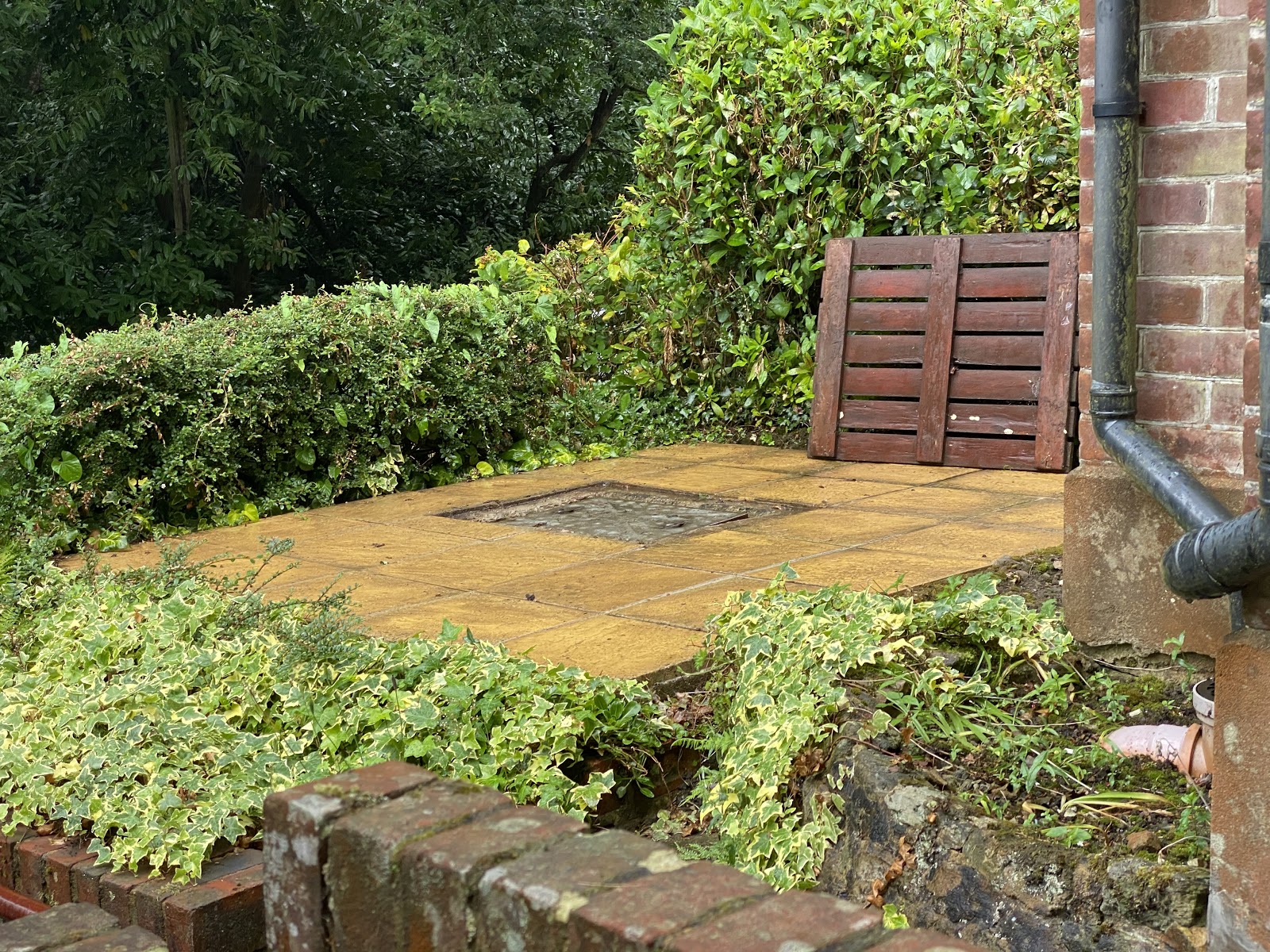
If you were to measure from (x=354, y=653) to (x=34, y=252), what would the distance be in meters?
11.3

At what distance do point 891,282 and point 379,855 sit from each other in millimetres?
6397

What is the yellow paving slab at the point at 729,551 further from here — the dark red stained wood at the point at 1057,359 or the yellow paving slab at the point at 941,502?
the dark red stained wood at the point at 1057,359

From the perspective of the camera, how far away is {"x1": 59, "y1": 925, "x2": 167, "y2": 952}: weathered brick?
1865 mm

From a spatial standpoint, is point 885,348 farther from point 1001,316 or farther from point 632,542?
point 632,542

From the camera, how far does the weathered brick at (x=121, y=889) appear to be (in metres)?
2.80

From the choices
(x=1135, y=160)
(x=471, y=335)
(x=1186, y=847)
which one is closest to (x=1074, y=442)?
(x=471, y=335)

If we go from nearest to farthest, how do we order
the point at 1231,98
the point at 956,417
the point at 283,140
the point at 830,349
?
1. the point at 1231,98
2. the point at 956,417
3. the point at 830,349
4. the point at 283,140

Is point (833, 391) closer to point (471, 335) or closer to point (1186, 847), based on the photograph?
point (471, 335)

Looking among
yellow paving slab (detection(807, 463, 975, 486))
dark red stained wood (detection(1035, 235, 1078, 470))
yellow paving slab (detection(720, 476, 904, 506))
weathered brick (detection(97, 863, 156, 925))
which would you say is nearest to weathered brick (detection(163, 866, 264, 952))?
weathered brick (detection(97, 863, 156, 925))

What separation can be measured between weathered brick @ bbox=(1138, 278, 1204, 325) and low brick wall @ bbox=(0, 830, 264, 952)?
7.78 feet

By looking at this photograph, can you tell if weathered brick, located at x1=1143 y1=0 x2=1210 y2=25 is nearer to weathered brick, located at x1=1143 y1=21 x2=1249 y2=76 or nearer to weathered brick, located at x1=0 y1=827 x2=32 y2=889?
weathered brick, located at x1=1143 y1=21 x2=1249 y2=76

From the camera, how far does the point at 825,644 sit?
327 centimetres

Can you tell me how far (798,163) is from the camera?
792cm

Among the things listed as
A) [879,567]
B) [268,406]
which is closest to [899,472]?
[879,567]
